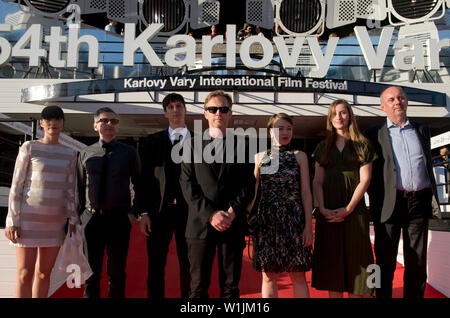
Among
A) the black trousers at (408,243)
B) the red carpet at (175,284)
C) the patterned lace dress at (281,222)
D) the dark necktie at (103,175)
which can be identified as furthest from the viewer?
the red carpet at (175,284)

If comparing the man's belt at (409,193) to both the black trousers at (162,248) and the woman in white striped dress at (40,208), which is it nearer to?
the black trousers at (162,248)

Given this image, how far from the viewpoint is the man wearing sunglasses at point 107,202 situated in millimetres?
2727

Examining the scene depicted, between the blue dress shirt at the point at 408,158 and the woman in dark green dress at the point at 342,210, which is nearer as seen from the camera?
the woman in dark green dress at the point at 342,210

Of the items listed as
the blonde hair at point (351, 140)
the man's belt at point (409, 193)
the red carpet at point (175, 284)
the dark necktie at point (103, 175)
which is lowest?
the red carpet at point (175, 284)

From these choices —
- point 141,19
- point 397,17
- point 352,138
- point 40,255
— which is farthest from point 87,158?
point 397,17

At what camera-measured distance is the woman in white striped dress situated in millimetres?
2676

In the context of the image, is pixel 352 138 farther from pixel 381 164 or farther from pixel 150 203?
pixel 150 203

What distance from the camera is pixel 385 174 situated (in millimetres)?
2793

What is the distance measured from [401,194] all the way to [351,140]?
616 mm

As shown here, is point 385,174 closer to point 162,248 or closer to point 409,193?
point 409,193

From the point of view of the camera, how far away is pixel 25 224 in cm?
268

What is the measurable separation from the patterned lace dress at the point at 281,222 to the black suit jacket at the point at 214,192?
189mm

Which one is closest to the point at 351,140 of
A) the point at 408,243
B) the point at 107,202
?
the point at 408,243

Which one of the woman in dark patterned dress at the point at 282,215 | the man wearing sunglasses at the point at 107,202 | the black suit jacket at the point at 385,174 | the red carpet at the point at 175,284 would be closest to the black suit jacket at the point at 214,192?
the woman in dark patterned dress at the point at 282,215
